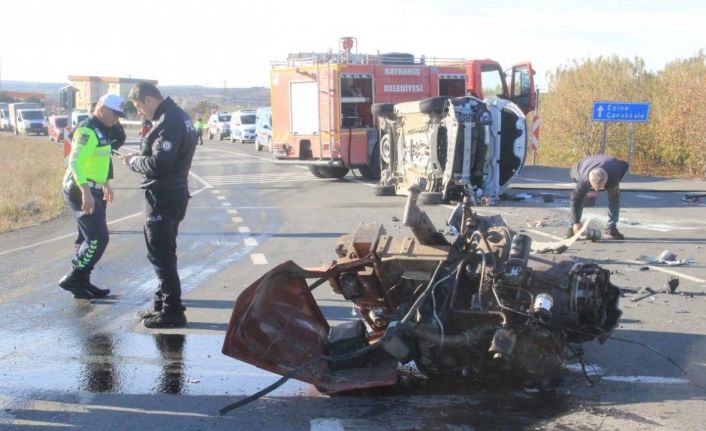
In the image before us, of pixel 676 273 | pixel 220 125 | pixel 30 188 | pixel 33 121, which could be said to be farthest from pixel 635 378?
pixel 33 121

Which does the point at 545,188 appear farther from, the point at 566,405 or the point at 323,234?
the point at 566,405

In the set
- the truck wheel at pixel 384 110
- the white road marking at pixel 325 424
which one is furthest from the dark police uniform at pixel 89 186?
the truck wheel at pixel 384 110

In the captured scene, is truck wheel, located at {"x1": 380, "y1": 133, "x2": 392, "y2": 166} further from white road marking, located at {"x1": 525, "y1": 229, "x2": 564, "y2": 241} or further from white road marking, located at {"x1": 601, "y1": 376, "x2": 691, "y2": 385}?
white road marking, located at {"x1": 601, "y1": 376, "x2": 691, "y2": 385}

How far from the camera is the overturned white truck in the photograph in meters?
13.3

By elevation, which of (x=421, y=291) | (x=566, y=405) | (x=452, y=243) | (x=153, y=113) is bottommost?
(x=566, y=405)

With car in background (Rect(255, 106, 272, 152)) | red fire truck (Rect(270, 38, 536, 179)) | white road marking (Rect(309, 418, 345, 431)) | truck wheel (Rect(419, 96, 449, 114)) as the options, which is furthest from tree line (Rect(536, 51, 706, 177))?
white road marking (Rect(309, 418, 345, 431))

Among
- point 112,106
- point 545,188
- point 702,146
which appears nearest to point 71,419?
point 112,106

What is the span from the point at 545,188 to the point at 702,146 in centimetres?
1530

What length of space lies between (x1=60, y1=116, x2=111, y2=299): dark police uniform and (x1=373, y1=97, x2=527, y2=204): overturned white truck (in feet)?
21.2

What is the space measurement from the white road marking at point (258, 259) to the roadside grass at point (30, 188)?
195 inches

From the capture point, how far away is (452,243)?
195 inches

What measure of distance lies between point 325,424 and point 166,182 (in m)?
2.73

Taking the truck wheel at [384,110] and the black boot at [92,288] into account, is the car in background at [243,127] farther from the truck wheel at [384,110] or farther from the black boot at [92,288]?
the black boot at [92,288]

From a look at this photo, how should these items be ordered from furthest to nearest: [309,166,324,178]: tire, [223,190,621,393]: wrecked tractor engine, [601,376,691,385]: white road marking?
[309,166,324,178]: tire → [601,376,691,385]: white road marking → [223,190,621,393]: wrecked tractor engine
